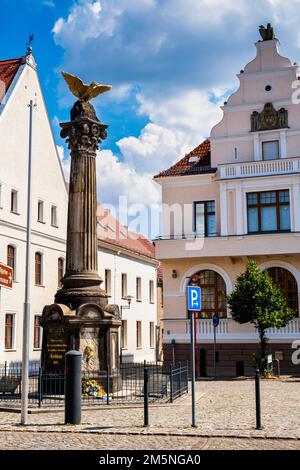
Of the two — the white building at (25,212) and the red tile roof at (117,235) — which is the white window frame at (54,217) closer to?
the white building at (25,212)

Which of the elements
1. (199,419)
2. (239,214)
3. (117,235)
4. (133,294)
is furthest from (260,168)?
(133,294)

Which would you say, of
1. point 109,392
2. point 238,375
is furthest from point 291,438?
point 238,375

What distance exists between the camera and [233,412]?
46.4ft

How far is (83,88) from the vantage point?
63.9ft

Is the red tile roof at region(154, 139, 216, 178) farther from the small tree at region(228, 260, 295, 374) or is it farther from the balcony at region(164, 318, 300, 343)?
the balcony at region(164, 318, 300, 343)

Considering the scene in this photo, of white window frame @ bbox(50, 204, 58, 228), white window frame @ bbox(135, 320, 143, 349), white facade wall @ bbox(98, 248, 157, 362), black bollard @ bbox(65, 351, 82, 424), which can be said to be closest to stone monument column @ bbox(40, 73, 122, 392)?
black bollard @ bbox(65, 351, 82, 424)

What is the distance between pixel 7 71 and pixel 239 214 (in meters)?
17.3

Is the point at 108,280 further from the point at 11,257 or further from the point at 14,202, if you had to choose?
the point at 14,202

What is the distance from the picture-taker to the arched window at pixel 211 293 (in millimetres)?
29969

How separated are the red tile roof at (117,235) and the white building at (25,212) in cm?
37

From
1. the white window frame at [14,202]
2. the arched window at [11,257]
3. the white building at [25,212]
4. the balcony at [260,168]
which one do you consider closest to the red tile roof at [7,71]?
the white building at [25,212]
